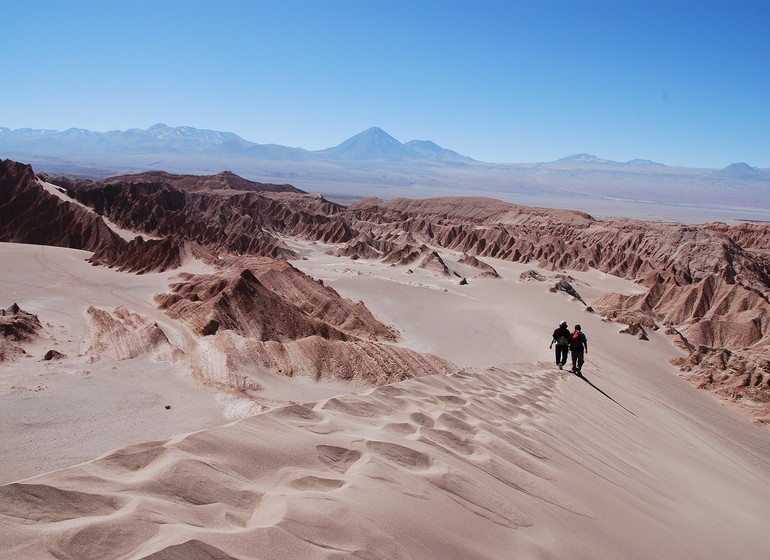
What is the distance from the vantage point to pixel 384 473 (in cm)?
338

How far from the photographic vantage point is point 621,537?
11.5 feet

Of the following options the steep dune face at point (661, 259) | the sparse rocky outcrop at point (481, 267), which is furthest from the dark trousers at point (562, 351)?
the sparse rocky outcrop at point (481, 267)

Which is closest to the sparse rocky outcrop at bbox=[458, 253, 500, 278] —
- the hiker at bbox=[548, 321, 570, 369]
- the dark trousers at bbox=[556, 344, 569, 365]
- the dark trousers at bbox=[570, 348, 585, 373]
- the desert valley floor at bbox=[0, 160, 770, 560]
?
the desert valley floor at bbox=[0, 160, 770, 560]

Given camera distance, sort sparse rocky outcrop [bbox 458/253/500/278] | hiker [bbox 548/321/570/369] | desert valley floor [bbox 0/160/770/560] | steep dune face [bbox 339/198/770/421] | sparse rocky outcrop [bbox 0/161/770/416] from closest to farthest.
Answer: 1. desert valley floor [bbox 0/160/770/560]
2. hiker [bbox 548/321/570/369]
3. sparse rocky outcrop [bbox 0/161/770/416]
4. steep dune face [bbox 339/198/770/421]
5. sparse rocky outcrop [bbox 458/253/500/278]

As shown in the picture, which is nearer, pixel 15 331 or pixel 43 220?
pixel 15 331

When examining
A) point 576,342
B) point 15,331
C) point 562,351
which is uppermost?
point 576,342

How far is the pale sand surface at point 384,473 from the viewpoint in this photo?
8.00 feet

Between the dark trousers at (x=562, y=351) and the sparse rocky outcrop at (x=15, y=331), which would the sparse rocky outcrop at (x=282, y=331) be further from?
the sparse rocky outcrop at (x=15, y=331)

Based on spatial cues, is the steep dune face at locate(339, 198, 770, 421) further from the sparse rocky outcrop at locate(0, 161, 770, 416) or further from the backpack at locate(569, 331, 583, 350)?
the backpack at locate(569, 331, 583, 350)

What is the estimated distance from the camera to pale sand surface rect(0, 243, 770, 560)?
8.00 ft

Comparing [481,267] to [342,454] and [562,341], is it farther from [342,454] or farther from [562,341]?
[342,454]

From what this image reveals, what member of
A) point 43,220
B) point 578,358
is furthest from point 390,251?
point 578,358

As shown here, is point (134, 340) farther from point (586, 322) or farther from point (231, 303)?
point (586, 322)

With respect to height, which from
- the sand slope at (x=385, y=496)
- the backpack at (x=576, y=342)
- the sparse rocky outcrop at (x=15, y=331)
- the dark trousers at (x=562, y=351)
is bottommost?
the sparse rocky outcrop at (x=15, y=331)
